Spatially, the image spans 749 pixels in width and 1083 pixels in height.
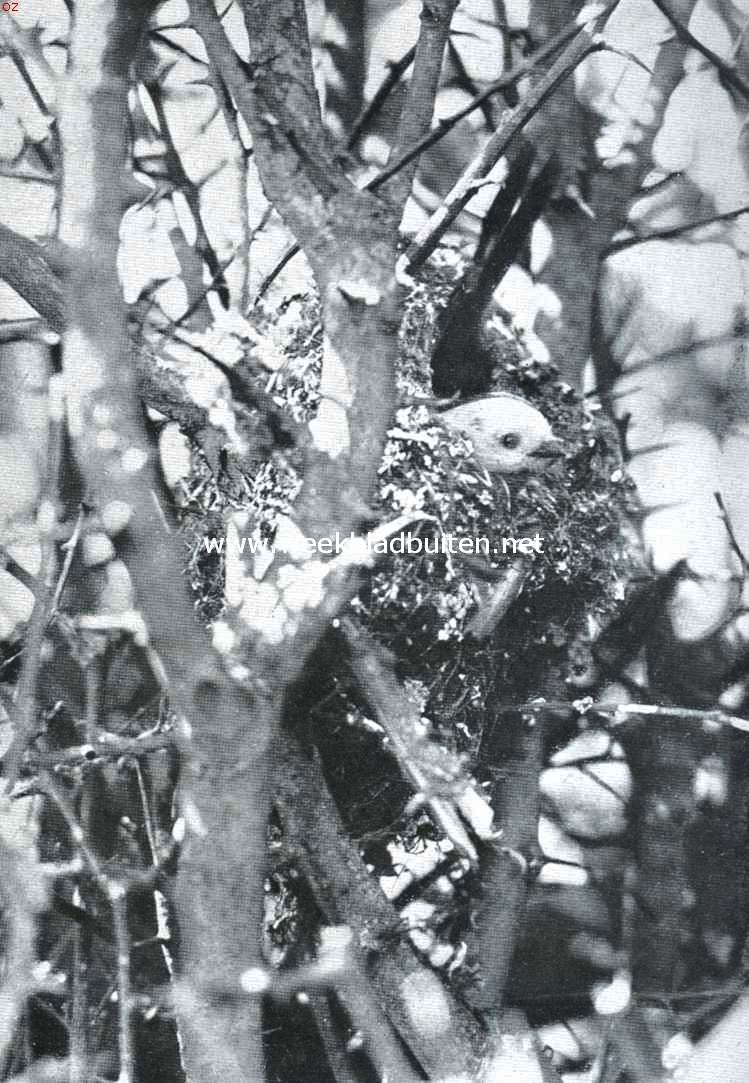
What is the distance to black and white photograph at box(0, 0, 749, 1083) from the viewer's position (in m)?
0.94

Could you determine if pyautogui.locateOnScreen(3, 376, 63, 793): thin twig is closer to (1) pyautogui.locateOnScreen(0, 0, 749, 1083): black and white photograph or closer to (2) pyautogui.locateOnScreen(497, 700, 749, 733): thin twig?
(1) pyautogui.locateOnScreen(0, 0, 749, 1083): black and white photograph

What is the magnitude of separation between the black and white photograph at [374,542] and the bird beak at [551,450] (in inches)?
0.7

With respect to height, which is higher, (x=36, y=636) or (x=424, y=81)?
(x=424, y=81)

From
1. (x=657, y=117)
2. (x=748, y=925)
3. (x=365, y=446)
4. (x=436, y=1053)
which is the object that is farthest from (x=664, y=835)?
(x=657, y=117)

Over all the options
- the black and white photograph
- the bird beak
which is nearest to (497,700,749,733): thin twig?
the black and white photograph

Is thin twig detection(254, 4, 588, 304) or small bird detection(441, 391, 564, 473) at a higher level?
thin twig detection(254, 4, 588, 304)

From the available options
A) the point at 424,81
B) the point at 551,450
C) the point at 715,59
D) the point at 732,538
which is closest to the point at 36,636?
the point at 551,450

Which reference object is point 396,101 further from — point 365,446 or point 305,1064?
point 305,1064

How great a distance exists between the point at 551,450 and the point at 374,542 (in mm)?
316

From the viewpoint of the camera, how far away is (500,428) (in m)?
1.17

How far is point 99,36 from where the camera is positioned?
880 mm

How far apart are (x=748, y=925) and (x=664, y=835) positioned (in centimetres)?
16

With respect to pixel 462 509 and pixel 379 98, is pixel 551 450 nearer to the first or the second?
pixel 462 509

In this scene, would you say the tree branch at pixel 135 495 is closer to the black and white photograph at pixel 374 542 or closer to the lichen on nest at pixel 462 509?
the black and white photograph at pixel 374 542
